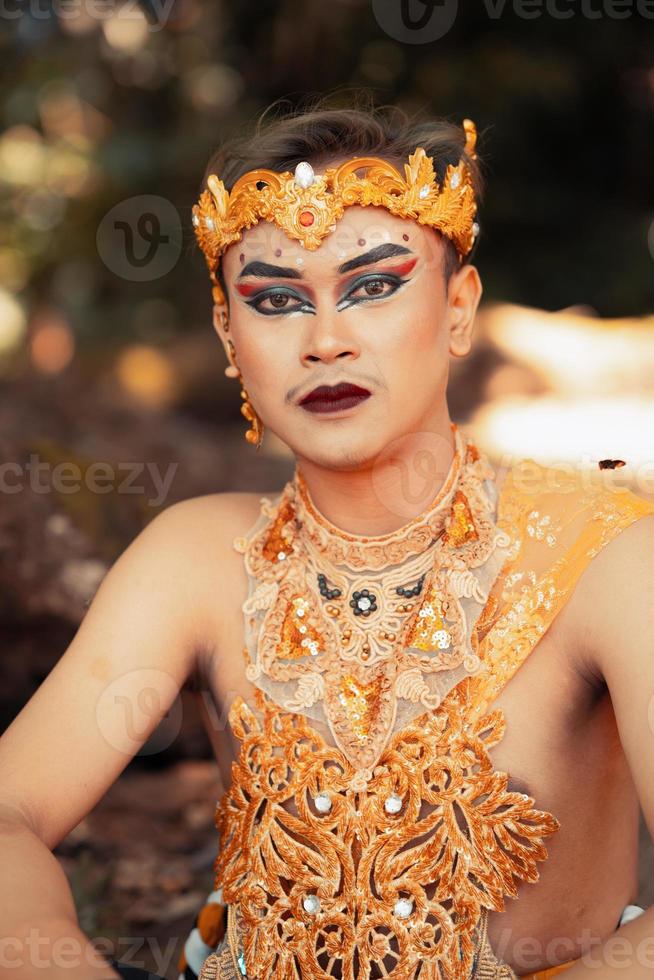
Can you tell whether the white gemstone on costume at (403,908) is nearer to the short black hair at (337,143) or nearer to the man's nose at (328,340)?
the man's nose at (328,340)

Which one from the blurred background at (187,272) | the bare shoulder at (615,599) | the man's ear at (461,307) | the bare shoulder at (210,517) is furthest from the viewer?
the blurred background at (187,272)

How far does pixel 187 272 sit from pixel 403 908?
20.0 ft

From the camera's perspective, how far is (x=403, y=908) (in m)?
2.10

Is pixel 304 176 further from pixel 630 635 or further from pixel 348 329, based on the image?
pixel 630 635

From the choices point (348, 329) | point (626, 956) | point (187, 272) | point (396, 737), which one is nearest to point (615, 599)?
point (396, 737)

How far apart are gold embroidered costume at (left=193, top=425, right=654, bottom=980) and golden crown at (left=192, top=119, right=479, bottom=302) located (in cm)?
49

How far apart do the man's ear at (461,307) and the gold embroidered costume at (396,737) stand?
216 millimetres

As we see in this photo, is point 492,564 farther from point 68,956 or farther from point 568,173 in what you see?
point 568,173

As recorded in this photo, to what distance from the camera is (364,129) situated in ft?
7.85

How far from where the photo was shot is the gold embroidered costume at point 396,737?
2109 mm

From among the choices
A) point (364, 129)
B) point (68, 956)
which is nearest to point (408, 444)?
point (364, 129)

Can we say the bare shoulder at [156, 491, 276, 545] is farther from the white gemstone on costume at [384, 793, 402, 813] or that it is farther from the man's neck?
the white gemstone on costume at [384, 793, 402, 813]

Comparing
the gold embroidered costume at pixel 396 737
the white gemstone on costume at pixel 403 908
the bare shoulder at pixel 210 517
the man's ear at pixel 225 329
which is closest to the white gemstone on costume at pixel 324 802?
the gold embroidered costume at pixel 396 737

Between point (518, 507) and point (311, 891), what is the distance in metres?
0.87
